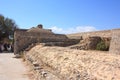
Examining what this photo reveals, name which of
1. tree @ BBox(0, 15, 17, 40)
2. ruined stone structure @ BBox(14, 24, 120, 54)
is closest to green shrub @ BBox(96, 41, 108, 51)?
ruined stone structure @ BBox(14, 24, 120, 54)

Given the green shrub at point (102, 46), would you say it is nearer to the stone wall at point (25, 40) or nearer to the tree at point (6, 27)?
the stone wall at point (25, 40)

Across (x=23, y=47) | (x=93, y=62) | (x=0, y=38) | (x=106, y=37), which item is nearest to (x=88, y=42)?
(x=106, y=37)

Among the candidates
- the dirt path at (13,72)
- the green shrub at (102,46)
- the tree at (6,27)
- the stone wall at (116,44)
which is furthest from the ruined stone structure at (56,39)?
the tree at (6,27)

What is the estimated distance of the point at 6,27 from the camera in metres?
43.7

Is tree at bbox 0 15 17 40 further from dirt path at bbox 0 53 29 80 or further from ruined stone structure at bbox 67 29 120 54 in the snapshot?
dirt path at bbox 0 53 29 80

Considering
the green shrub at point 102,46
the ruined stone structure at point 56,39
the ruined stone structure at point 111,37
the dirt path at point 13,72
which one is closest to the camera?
the dirt path at point 13,72

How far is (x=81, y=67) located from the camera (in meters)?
7.65

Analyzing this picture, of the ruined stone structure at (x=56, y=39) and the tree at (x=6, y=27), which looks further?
the tree at (x=6, y=27)

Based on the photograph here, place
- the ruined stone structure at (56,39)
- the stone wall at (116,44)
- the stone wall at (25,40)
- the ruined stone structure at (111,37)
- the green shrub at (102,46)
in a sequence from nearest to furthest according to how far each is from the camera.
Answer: the stone wall at (116,44), the ruined stone structure at (111,37), the green shrub at (102,46), the ruined stone structure at (56,39), the stone wall at (25,40)

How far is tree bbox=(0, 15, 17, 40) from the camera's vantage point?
42844 mm

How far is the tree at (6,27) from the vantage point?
42.8 m

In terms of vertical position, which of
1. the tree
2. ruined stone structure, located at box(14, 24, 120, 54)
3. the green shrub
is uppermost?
the tree

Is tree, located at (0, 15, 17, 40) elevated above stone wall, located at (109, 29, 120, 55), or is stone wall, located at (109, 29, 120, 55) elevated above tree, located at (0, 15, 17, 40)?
tree, located at (0, 15, 17, 40)

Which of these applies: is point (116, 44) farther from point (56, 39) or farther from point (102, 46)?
point (56, 39)
